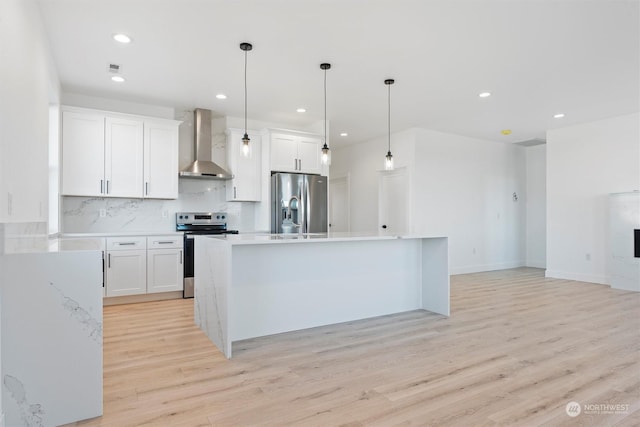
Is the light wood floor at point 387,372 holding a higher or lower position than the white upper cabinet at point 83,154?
lower

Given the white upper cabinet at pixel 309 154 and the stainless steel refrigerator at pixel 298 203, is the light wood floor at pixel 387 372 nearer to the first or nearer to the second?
the stainless steel refrigerator at pixel 298 203

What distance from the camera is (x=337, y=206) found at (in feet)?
28.2

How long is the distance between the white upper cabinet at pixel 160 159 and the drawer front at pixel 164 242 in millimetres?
595

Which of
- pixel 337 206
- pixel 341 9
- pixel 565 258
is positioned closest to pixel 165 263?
pixel 341 9

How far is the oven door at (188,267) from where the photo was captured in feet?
16.4

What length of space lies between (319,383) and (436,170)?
17.5ft

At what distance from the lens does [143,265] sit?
473cm

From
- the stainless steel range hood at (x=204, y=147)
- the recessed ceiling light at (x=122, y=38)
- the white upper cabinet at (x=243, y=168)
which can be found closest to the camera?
the recessed ceiling light at (x=122, y=38)

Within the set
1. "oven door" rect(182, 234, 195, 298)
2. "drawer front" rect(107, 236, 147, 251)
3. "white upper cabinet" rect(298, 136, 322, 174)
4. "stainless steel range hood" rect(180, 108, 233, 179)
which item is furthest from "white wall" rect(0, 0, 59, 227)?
"white upper cabinet" rect(298, 136, 322, 174)

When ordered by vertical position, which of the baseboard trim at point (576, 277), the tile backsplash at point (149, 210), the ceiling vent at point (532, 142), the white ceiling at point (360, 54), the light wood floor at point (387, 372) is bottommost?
the light wood floor at point (387, 372)

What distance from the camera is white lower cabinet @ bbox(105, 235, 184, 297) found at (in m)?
4.57

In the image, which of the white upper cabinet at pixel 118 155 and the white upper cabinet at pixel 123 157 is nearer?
the white upper cabinet at pixel 118 155

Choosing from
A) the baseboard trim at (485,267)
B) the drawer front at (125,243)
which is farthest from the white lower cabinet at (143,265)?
the baseboard trim at (485,267)

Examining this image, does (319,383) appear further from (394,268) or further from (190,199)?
(190,199)
